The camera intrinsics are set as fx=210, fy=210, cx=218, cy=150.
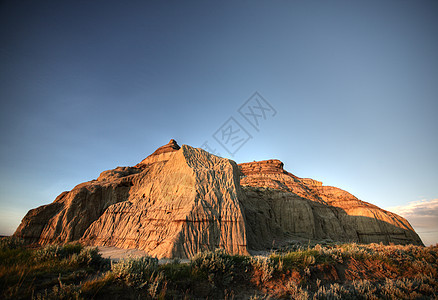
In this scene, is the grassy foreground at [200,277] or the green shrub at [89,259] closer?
the grassy foreground at [200,277]

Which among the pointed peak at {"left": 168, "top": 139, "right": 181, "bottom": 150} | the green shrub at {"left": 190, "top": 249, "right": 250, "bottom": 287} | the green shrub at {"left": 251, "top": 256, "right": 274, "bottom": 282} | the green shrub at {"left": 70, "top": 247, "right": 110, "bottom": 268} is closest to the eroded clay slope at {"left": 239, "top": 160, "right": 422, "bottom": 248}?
the green shrub at {"left": 251, "top": 256, "right": 274, "bottom": 282}

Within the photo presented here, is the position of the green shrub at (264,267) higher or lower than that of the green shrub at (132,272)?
lower

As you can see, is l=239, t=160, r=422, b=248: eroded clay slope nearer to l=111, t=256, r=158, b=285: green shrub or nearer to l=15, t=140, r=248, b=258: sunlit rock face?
l=15, t=140, r=248, b=258: sunlit rock face

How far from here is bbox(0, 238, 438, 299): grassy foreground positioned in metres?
5.62

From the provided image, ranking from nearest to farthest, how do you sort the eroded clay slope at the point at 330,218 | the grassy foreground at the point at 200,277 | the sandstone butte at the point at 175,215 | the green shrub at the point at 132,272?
the grassy foreground at the point at 200,277 → the green shrub at the point at 132,272 → the sandstone butte at the point at 175,215 → the eroded clay slope at the point at 330,218

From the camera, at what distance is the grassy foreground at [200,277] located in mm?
5617

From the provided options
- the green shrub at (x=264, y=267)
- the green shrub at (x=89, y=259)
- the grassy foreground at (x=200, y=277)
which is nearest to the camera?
the grassy foreground at (x=200, y=277)

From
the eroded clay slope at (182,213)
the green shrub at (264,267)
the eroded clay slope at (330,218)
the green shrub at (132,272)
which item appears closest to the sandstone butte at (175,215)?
the eroded clay slope at (182,213)

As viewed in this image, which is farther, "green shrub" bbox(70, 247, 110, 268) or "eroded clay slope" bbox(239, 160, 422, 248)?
"eroded clay slope" bbox(239, 160, 422, 248)

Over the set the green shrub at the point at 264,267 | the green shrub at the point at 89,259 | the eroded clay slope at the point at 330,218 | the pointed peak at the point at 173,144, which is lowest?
the green shrub at the point at 264,267

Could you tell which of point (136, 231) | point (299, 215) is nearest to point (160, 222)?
point (136, 231)

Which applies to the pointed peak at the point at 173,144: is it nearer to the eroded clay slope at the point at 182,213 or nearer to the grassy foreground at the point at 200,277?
the eroded clay slope at the point at 182,213

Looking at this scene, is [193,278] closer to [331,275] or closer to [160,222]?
[331,275]

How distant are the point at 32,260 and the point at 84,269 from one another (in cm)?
174
